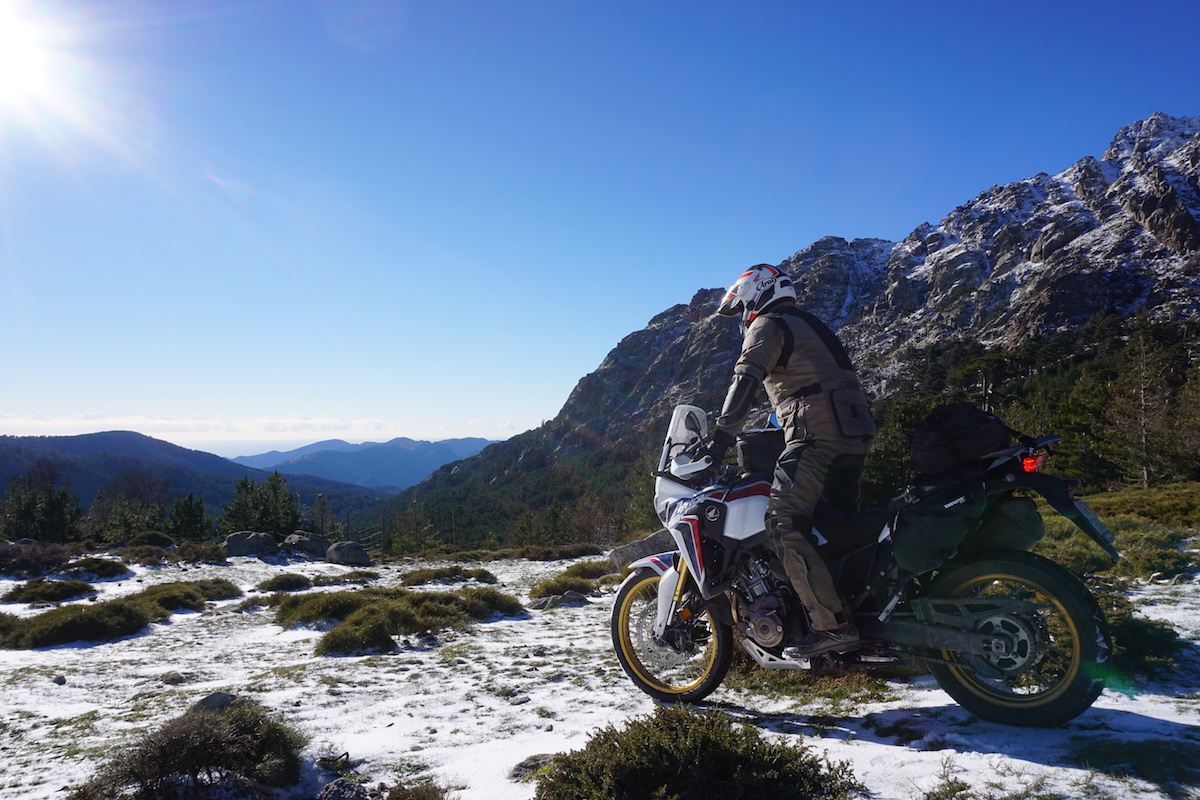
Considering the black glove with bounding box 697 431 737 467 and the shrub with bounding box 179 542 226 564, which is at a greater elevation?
the black glove with bounding box 697 431 737 467

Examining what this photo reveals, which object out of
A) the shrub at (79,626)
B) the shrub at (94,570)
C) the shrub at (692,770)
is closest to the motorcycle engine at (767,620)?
the shrub at (692,770)

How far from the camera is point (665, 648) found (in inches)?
171

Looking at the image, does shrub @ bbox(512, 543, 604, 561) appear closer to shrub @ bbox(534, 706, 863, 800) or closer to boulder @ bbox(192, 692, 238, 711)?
boulder @ bbox(192, 692, 238, 711)

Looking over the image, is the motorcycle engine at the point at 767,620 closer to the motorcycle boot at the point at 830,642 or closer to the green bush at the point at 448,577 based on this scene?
the motorcycle boot at the point at 830,642

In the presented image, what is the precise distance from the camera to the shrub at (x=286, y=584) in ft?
61.4

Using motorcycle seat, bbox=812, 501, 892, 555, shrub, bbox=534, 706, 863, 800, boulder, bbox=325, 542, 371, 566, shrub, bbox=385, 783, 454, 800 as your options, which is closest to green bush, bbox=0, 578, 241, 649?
shrub, bbox=385, 783, 454, 800

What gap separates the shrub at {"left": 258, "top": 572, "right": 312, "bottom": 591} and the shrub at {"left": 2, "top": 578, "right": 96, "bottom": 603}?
4760mm

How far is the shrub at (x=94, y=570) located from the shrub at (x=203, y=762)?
2415 cm

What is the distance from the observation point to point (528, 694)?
16.6 ft

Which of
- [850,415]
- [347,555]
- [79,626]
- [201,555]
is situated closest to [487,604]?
[79,626]

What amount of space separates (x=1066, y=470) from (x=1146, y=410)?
597 centimetres

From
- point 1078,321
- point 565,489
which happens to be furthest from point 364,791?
point 1078,321

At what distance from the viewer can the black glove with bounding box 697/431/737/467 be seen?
3.94 m

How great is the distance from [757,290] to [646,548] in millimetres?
12271
